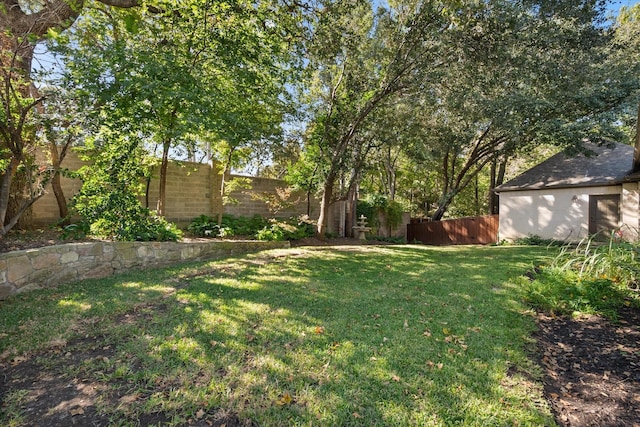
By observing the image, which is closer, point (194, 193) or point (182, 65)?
point (182, 65)

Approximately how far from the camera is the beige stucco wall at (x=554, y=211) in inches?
406

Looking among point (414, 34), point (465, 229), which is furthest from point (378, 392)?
point (465, 229)

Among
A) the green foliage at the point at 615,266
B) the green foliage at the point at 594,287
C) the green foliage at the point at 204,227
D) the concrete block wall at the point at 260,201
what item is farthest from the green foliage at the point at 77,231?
the green foliage at the point at 615,266

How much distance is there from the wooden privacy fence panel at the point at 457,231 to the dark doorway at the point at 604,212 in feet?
10.8

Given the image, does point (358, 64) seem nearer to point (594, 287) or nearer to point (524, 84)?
point (524, 84)

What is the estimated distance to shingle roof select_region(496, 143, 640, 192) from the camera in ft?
36.5

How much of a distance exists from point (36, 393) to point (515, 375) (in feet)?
11.2

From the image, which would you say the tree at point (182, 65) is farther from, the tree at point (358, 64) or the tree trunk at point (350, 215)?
the tree trunk at point (350, 215)

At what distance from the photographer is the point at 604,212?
11047 mm

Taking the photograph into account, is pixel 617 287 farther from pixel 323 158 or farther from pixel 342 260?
pixel 323 158

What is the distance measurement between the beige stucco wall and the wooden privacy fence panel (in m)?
0.62

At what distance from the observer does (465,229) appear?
14695mm

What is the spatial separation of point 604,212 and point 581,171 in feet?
5.97

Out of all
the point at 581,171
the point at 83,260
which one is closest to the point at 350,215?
the point at 83,260
